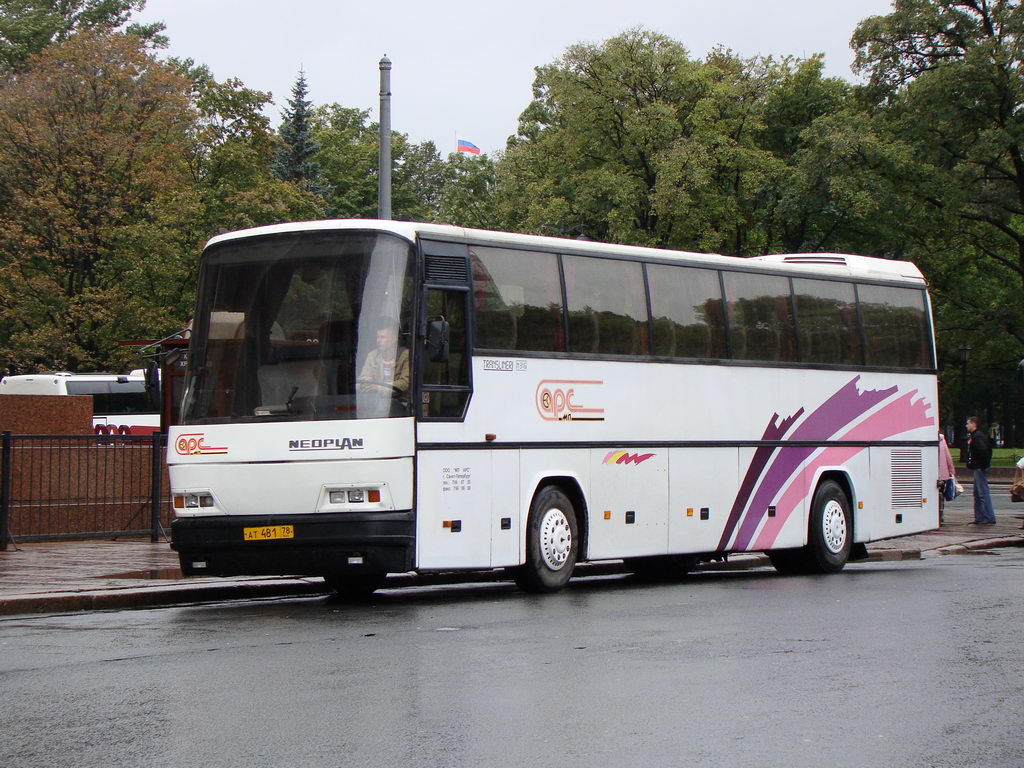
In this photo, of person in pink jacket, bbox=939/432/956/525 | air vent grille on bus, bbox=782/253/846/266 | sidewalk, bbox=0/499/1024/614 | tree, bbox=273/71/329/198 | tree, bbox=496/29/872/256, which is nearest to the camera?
sidewalk, bbox=0/499/1024/614

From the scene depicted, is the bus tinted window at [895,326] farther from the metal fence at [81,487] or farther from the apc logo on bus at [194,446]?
the metal fence at [81,487]

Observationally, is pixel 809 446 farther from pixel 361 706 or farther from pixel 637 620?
pixel 361 706

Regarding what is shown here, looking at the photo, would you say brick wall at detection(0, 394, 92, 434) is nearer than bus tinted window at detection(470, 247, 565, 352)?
No

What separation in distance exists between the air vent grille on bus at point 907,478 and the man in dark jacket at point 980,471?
8.11 meters

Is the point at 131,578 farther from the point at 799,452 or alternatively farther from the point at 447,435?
the point at 799,452

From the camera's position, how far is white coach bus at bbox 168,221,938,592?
1348cm

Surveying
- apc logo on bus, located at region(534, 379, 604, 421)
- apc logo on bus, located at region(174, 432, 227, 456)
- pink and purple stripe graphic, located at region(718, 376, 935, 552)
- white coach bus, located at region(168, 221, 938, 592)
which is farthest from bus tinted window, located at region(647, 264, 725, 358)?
apc logo on bus, located at region(174, 432, 227, 456)

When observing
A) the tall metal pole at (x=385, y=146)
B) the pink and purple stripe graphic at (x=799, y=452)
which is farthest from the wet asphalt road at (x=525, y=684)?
the tall metal pole at (x=385, y=146)

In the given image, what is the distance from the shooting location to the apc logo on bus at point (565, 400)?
1523 cm

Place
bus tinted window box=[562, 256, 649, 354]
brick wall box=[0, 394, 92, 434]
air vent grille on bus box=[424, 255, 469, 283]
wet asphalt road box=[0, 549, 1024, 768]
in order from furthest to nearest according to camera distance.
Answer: brick wall box=[0, 394, 92, 434]
bus tinted window box=[562, 256, 649, 354]
air vent grille on bus box=[424, 255, 469, 283]
wet asphalt road box=[0, 549, 1024, 768]

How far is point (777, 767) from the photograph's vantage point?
627 centimetres

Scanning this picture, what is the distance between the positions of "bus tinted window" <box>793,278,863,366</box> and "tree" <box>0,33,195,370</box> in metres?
31.1

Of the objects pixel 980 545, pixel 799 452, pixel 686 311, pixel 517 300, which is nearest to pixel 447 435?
pixel 517 300

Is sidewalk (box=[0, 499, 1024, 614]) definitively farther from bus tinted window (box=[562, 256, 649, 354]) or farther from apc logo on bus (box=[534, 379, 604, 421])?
bus tinted window (box=[562, 256, 649, 354])
